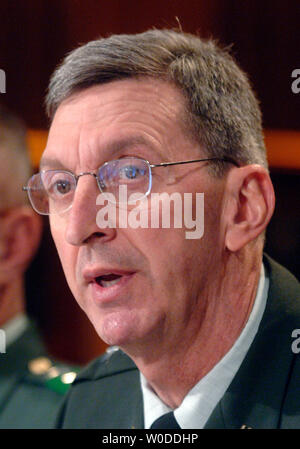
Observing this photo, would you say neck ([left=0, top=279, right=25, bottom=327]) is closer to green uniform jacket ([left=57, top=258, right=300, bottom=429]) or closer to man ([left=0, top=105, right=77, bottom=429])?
man ([left=0, top=105, right=77, bottom=429])

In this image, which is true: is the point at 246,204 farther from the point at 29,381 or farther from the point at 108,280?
the point at 29,381

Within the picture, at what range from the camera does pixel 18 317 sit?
1.41 m

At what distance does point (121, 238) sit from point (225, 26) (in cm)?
44

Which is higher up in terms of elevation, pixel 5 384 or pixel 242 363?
pixel 242 363

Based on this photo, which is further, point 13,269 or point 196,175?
point 13,269

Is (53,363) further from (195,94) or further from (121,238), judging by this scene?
(195,94)

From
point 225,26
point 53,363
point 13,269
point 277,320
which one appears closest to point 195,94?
point 225,26

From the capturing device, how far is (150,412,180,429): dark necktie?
1043mm

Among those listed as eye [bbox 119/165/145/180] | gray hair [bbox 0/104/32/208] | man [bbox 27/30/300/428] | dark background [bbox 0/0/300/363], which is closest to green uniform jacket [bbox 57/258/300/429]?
man [bbox 27/30/300/428]

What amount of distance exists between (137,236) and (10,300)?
539mm

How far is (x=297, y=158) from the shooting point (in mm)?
1118
